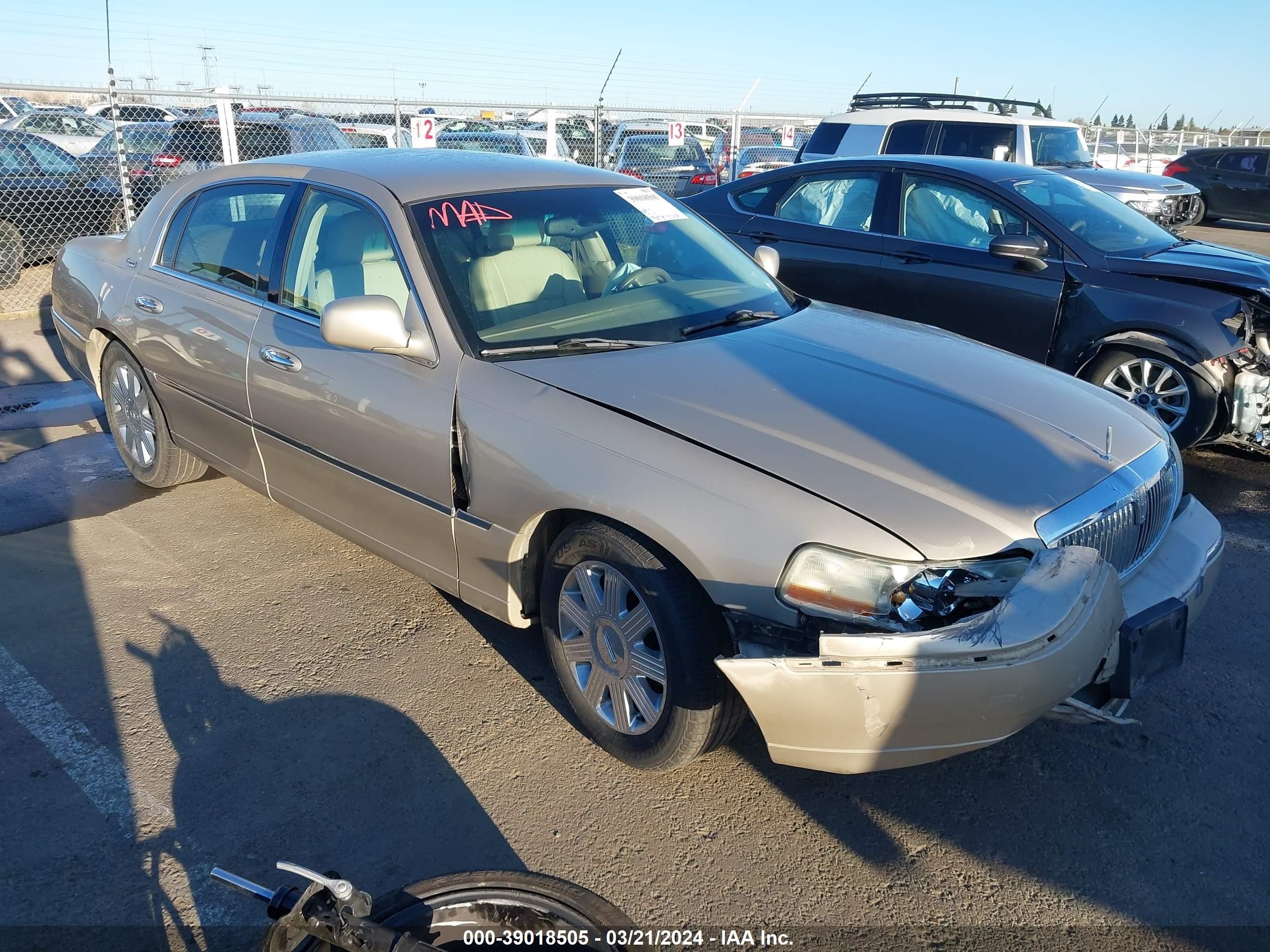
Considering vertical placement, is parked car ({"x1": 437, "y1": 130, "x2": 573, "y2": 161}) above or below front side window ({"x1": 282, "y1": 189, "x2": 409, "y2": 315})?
above

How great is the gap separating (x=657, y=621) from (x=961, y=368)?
145 cm

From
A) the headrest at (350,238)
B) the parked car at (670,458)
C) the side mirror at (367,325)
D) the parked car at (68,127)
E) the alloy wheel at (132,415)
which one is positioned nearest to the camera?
the parked car at (670,458)

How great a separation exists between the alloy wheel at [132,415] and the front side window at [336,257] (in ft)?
4.97

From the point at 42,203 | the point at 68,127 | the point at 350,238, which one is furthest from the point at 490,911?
the point at 68,127

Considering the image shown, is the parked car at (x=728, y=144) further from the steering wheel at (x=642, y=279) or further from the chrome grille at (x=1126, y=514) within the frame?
the chrome grille at (x=1126, y=514)

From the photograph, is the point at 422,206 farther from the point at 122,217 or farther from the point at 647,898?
the point at 122,217

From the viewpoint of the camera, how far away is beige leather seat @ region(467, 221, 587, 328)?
136 inches

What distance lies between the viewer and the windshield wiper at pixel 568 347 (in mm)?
3275

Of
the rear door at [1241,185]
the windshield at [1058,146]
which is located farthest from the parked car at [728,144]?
the rear door at [1241,185]

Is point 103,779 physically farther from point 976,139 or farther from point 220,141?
point 976,139

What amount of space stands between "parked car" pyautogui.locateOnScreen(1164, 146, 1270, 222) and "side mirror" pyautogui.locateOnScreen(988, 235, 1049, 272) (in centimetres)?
1505

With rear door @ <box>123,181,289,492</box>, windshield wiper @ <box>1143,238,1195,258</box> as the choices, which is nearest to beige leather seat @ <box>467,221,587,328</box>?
rear door @ <box>123,181,289,492</box>

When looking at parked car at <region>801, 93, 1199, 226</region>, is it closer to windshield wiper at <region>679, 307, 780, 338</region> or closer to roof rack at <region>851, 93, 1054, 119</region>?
roof rack at <region>851, 93, 1054, 119</region>

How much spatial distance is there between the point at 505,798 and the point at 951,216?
4944mm
